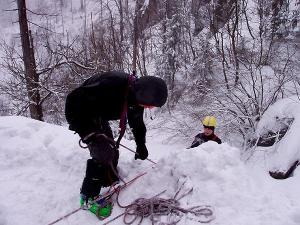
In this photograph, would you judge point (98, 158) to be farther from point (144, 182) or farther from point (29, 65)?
point (29, 65)

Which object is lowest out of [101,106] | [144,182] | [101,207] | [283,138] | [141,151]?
[283,138]

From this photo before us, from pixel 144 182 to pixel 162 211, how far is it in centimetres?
61

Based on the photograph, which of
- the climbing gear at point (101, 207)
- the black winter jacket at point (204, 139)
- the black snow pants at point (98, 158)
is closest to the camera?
the black snow pants at point (98, 158)

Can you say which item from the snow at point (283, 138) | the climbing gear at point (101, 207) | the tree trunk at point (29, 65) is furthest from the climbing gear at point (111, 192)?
the tree trunk at point (29, 65)

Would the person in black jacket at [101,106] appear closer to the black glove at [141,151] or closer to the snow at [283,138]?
the black glove at [141,151]

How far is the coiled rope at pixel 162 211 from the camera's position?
11.0 ft

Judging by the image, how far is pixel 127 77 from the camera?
141 inches

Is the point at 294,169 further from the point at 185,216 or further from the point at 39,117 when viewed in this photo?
the point at 39,117

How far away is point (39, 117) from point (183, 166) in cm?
822

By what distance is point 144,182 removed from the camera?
414cm

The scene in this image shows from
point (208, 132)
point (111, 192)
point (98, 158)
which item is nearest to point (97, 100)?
point (98, 158)

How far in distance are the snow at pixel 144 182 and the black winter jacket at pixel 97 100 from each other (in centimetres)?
93

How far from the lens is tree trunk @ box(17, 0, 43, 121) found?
1016 cm

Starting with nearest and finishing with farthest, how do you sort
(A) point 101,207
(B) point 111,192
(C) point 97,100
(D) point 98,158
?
(C) point 97,100 → (D) point 98,158 → (A) point 101,207 → (B) point 111,192
